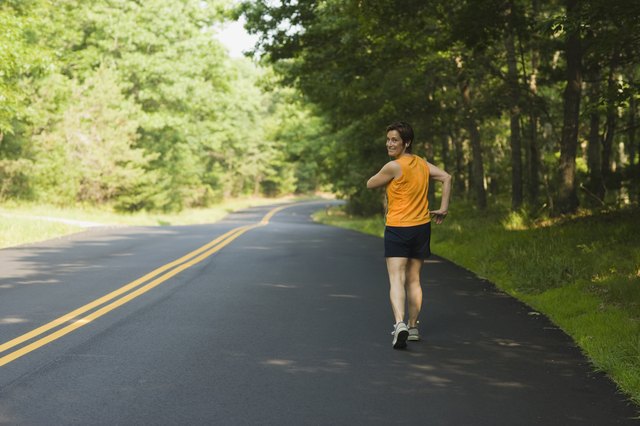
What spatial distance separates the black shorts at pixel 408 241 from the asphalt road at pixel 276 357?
2.94ft

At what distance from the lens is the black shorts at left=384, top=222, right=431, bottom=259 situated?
21.6 feet

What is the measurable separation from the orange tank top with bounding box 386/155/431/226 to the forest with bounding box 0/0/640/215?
12.1ft

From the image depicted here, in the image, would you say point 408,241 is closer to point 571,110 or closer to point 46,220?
point 571,110

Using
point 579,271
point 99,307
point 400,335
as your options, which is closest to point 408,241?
point 400,335

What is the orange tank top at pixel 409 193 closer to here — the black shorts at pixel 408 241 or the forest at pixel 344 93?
the black shorts at pixel 408 241

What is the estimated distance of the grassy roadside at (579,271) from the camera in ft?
21.1

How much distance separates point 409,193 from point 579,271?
4.61 metres

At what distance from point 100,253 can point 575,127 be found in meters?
10.4

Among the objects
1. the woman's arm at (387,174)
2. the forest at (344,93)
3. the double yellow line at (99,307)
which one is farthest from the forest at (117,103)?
the woman's arm at (387,174)

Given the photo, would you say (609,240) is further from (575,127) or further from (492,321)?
(492,321)

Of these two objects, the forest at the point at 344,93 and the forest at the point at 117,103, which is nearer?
the forest at the point at 344,93

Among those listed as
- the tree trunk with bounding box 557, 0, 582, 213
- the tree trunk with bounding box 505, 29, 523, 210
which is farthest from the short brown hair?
the tree trunk with bounding box 505, 29, 523, 210

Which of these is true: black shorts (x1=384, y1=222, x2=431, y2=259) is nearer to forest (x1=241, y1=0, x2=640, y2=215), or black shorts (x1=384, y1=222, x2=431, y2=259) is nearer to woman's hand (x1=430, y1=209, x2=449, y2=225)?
woman's hand (x1=430, y1=209, x2=449, y2=225)

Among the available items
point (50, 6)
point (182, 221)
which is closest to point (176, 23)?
point (50, 6)
